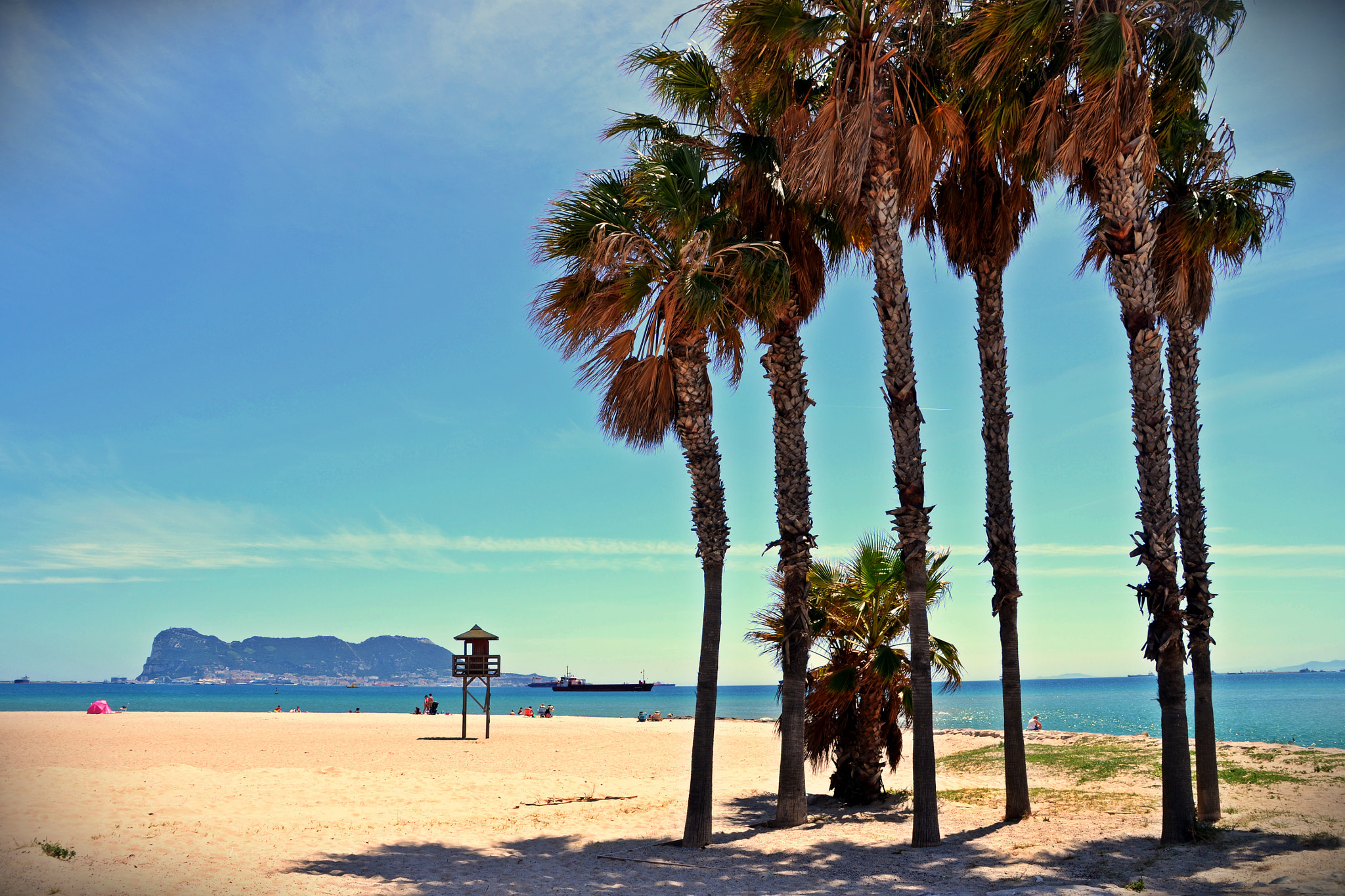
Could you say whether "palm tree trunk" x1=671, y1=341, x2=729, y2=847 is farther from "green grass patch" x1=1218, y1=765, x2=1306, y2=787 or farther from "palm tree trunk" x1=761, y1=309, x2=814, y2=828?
"green grass patch" x1=1218, y1=765, x2=1306, y2=787

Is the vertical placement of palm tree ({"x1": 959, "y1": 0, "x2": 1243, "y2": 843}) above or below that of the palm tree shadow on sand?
above

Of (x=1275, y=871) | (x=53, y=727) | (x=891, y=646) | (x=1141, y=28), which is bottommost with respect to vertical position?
(x=53, y=727)

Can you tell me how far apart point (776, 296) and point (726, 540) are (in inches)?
131

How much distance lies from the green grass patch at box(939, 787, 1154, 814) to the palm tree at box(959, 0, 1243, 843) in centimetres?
282

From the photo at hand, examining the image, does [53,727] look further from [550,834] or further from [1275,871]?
[1275,871]

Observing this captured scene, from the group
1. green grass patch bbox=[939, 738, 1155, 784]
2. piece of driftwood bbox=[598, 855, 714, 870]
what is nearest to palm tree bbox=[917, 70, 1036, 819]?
piece of driftwood bbox=[598, 855, 714, 870]

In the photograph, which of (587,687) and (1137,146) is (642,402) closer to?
(1137,146)

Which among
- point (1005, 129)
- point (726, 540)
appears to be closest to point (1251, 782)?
point (726, 540)

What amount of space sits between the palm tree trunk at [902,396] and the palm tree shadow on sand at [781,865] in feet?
3.71

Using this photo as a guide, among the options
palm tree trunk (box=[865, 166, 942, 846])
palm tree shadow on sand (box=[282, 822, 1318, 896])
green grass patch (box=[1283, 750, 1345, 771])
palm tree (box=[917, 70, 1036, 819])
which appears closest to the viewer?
palm tree shadow on sand (box=[282, 822, 1318, 896])

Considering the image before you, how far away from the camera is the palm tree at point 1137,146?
991 cm

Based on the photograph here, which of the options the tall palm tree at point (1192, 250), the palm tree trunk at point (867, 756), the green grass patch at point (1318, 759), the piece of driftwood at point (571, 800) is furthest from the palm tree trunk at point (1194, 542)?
the piece of driftwood at point (571, 800)

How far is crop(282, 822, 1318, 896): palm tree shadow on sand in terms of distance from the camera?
867cm

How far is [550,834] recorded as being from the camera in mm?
11953
